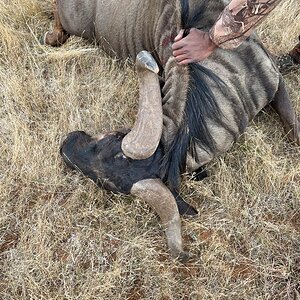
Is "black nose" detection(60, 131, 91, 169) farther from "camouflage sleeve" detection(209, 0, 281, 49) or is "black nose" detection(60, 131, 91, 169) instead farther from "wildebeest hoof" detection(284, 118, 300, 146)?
"wildebeest hoof" detection(284, 118, 300, 146)

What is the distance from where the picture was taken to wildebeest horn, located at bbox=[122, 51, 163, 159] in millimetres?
3053

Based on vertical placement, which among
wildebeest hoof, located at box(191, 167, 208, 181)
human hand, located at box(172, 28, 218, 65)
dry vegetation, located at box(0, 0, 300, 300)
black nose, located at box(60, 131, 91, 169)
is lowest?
dry vegetation, located at box(0, 0, 300, 300)

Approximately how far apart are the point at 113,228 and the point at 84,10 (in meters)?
1.96

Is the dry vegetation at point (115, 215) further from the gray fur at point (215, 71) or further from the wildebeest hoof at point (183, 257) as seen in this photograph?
the gray fur at point (215, 71)

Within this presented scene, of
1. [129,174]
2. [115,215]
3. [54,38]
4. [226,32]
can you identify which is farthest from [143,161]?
[54,38]

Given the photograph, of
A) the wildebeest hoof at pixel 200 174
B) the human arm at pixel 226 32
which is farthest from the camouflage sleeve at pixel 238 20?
the wildebeest hoof at pixel 200 174

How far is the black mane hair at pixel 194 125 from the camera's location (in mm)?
3221

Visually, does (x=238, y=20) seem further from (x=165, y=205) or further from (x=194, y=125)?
(x=165, y=205)

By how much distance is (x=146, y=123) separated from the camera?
3066mm

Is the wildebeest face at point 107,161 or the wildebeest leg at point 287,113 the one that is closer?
the wildebeest face at point 107,161

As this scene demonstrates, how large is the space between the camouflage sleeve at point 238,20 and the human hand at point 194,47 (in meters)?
0.05

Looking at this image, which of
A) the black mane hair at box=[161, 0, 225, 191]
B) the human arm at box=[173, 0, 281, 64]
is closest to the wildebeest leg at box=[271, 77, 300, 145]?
the black mane hair at box=[161, 0, 225, 191]

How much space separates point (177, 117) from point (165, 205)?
21.6 inches

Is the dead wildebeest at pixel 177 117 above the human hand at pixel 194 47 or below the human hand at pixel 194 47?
below
